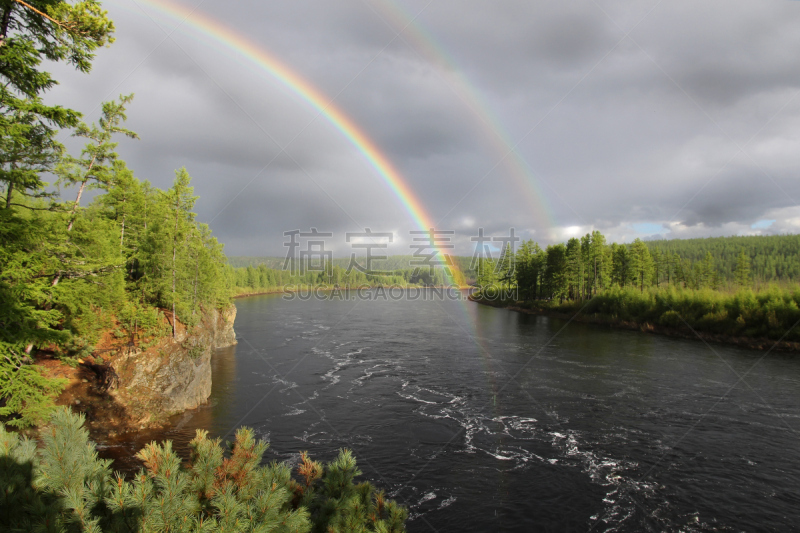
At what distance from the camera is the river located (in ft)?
43.3

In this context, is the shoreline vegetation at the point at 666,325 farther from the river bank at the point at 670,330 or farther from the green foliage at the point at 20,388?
the green foliage at the point at 20,388

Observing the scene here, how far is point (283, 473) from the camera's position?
5387mm

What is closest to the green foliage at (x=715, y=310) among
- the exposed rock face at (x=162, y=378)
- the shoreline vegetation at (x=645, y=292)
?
the shoreline vegetation at (x=645, y=292)

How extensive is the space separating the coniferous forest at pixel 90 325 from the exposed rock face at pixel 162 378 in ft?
4.46

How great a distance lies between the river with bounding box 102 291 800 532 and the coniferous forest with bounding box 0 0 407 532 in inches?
216

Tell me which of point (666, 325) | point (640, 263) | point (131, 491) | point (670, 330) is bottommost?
point (670, 330)

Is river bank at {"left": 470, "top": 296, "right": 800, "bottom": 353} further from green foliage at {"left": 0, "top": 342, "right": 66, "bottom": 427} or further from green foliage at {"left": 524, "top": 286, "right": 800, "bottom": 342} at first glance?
green foliage at {"left": 0, "top": 342, "right": 66, "bottom": 427}

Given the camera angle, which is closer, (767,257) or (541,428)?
(541,428)

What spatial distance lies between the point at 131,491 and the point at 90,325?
20.3 metres

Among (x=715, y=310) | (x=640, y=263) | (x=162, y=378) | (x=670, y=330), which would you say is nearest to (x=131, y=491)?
(x=162, y=378)

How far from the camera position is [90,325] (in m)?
19.3

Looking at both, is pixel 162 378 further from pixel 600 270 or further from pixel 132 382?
pixel 600 270

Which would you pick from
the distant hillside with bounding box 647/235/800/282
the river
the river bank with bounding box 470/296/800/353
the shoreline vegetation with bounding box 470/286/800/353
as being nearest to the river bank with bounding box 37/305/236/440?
the river

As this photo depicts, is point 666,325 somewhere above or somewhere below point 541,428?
above
